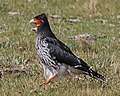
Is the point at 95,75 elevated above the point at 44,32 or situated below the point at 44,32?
below

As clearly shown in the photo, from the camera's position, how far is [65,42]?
11.9 m

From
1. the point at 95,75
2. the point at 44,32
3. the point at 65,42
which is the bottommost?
the point at 65,42

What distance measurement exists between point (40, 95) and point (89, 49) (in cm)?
373

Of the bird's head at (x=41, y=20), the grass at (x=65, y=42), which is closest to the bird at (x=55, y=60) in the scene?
the grass at (x=65, y=42)

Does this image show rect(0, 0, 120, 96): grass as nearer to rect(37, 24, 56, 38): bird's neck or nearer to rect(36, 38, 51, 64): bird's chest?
rect(36, 38, 51, 64): bird's chest

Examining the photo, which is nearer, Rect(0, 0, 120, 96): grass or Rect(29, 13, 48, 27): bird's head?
Rect(0, 0, 120, 96): grass

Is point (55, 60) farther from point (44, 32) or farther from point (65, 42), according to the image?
point (65, 42)

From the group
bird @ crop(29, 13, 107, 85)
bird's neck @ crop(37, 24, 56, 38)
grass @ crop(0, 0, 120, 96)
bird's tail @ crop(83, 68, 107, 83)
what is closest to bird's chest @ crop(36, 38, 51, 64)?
bird @ crop(29, 13, 107, 85)

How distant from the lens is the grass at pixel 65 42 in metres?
7.88

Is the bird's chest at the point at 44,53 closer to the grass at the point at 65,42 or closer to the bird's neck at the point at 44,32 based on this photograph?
the bird's neck at the point at 44,32

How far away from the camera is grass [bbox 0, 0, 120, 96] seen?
7875 millimetres

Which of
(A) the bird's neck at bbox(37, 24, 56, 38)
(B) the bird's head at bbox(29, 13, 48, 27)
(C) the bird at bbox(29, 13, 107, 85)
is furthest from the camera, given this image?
(B) the bird's head at bbox(29, 13, 48, 27)

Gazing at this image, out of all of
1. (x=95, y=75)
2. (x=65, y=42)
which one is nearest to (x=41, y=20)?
(x=95, y=75)

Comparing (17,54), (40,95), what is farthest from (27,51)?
(40,95)
